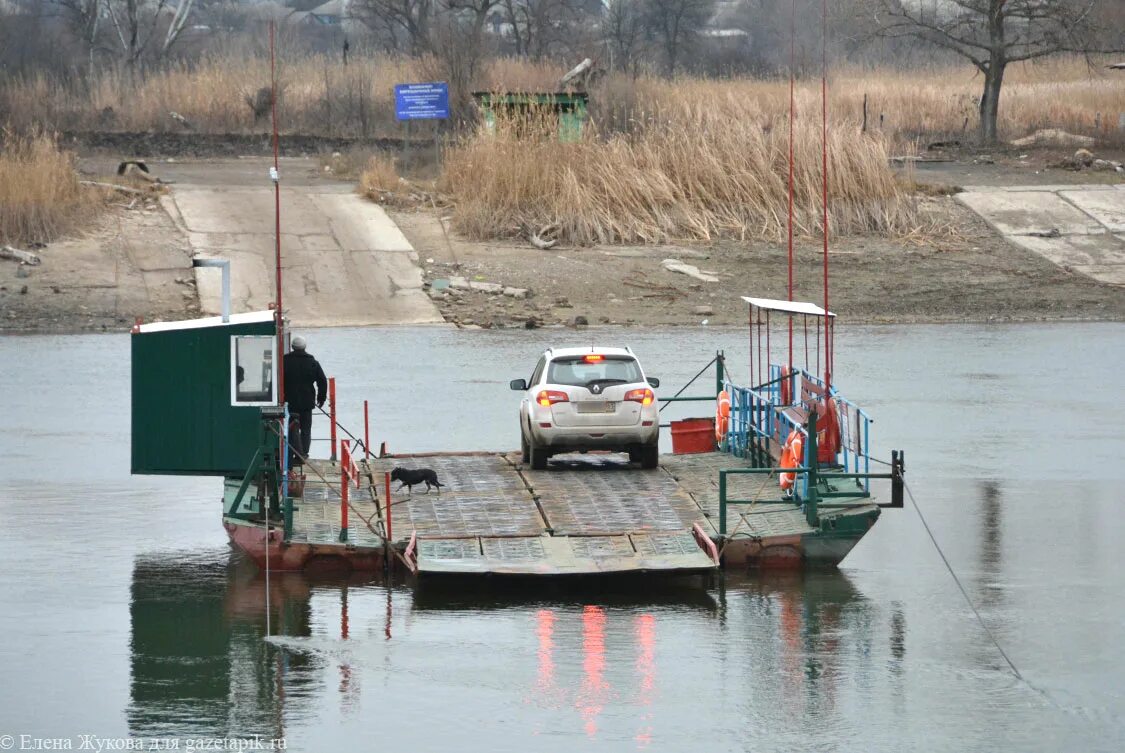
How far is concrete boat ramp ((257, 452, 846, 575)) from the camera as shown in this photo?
15.3 meters

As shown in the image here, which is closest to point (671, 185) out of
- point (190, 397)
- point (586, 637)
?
point (190, 397)

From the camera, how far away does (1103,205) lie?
45.3 m

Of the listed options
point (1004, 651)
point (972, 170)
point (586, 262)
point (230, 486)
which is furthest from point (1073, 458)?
point (972, 170)

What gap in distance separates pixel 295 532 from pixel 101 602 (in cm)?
186

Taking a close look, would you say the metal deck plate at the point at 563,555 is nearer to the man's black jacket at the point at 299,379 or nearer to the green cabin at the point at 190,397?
the green cabin at the point at 190,397

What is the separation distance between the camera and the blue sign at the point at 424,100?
1822 inches

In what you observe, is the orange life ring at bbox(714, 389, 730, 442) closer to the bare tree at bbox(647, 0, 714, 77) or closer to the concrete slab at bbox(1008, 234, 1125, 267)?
the concrete slab at bbox(1008, 234, 1125, 267)

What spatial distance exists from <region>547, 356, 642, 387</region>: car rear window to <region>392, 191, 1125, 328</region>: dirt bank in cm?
1691

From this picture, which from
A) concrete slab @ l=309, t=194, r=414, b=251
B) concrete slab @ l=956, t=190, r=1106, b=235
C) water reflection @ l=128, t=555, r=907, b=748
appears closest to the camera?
water reflection @ l=128, t=555, r=907, b=748

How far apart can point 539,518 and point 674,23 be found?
7920cm

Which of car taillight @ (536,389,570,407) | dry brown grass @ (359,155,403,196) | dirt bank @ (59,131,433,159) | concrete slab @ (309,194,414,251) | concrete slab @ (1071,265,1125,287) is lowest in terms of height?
car taillight @ (536,389,570,407)

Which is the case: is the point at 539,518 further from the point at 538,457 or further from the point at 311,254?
the point at 311,254

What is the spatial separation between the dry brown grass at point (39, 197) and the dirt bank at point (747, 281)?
7301mm

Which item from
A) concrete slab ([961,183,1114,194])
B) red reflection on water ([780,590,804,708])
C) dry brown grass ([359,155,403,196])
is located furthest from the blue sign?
red reflection on water ([780,590,804,708])
